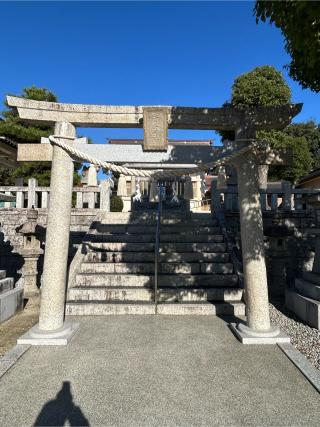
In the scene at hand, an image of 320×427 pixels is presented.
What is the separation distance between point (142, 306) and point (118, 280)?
111 centimetres

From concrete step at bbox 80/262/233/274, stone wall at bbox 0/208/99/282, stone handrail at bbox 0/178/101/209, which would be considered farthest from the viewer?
stone handrail at bbox 0/178/101/209

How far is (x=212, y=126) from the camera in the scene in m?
4.98

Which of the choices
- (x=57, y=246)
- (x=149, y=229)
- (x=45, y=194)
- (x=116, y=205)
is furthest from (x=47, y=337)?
(x=116, y=205)

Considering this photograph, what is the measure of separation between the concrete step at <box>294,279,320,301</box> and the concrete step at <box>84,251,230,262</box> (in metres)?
1.70

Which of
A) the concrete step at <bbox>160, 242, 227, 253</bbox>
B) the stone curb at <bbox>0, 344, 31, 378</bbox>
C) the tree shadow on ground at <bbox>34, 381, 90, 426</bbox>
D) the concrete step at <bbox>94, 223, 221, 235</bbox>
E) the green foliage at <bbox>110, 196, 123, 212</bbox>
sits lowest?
the tree shadow on ground at <bbox>34, 381, 90, 426</bbox>

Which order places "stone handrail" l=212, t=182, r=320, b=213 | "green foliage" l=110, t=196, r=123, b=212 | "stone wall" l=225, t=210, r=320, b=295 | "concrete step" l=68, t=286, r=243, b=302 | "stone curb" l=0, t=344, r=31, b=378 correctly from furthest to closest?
"green foliage" l=110, t=196, r=123, b=212
"stone handrail" l=212, t=182, r=320, b=213
"stone wall" l=225, t=210, r=320, b=295
"concrete step" l=68, t=286, r=243, b=302
"stone curb" l=0, t=344, r=31, b=378

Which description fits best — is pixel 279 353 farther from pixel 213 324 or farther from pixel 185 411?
pixel 185 411

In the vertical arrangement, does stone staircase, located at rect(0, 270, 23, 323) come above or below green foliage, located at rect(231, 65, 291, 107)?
below

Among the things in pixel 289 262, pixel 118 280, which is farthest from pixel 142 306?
pixel 289 262

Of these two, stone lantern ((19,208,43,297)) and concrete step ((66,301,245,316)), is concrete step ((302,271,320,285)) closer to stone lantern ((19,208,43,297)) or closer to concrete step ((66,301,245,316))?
concrete step ((66,301,245,316))

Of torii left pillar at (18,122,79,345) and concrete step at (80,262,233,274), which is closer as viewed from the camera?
torii left pillar at (18,122,79,345)

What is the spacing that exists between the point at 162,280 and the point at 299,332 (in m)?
2.84

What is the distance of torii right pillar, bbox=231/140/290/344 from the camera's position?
440 centimetres

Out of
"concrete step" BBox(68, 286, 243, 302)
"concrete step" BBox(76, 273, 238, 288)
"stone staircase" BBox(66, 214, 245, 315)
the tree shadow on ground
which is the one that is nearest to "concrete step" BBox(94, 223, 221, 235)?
"stone staircase" BBox(66, 214, 245, 315)
